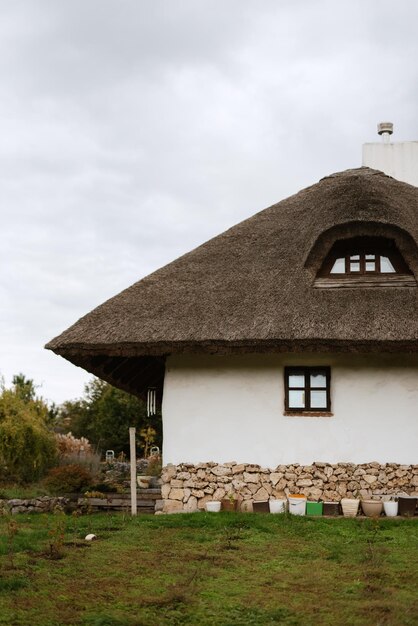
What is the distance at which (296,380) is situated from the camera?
13.0 m

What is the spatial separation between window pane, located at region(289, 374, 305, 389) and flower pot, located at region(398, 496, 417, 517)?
2386mm

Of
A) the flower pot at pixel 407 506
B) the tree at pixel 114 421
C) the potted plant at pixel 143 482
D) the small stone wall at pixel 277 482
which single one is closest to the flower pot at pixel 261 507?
the small stone wall at pixel 277 482

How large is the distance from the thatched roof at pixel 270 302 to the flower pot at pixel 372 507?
2360 millimetres

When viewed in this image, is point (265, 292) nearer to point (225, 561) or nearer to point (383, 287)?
point (383, 287)

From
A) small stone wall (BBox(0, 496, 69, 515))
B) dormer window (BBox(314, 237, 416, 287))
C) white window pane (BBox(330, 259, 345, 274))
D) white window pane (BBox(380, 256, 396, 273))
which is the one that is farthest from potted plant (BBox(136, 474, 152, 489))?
white window pane (BBox(380, 256, 396, 273))

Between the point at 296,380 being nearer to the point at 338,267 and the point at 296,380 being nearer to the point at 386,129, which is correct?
the point at 338,267

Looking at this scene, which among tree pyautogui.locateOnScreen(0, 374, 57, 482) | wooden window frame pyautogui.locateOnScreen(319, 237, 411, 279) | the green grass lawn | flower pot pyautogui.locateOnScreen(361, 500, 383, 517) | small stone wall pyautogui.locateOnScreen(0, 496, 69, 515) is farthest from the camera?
tree pyautogui.locateOnScreen(0, 374, 57, 482)

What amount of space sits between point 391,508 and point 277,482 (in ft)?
5.96

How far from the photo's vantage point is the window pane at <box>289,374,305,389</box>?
42.7 ft

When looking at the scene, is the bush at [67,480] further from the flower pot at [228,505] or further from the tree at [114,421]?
the tree at [114,421]

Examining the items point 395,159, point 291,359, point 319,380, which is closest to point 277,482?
point 319,380

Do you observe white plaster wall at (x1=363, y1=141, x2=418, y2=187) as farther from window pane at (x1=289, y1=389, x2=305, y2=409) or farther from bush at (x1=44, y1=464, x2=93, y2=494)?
bush at (x1=44, y1=464, x2=93, y2=494)

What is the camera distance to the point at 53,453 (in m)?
17.3

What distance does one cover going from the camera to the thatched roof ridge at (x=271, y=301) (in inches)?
480
